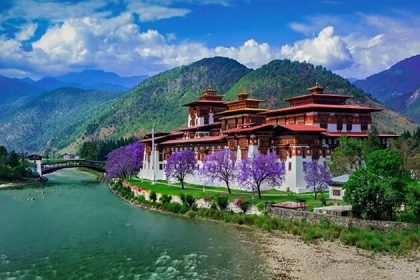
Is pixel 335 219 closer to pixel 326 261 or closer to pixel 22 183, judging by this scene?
pixel 326 261

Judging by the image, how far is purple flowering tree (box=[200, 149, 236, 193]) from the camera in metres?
72.1

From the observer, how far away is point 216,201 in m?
61.4

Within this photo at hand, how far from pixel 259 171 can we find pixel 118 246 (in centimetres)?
2406

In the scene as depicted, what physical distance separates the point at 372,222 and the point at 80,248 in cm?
2382

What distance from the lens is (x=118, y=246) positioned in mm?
46469

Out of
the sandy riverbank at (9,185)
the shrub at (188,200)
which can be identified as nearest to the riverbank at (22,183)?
the sandy riverbank at (9,185)

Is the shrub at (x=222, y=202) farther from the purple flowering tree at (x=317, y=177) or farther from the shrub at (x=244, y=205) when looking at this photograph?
the purple flowering tree at (x=317, y=177)

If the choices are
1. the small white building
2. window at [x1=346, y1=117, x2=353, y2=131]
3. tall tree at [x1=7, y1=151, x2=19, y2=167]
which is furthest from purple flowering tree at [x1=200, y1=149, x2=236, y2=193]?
tall tree at [x1=7, y1=151, x2=19, y2=167]

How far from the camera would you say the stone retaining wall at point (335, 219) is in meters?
43.9

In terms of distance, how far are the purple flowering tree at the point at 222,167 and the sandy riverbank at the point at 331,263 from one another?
1061 inches

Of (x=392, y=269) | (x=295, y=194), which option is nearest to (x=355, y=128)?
(x=295, y=194)

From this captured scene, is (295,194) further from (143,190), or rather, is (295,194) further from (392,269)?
(392,269)

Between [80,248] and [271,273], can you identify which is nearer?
[271,273]

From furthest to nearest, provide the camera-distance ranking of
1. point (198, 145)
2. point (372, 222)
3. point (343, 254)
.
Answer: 1. point (198, 145)
2. point (372, 222)
3. point (343, 254)
